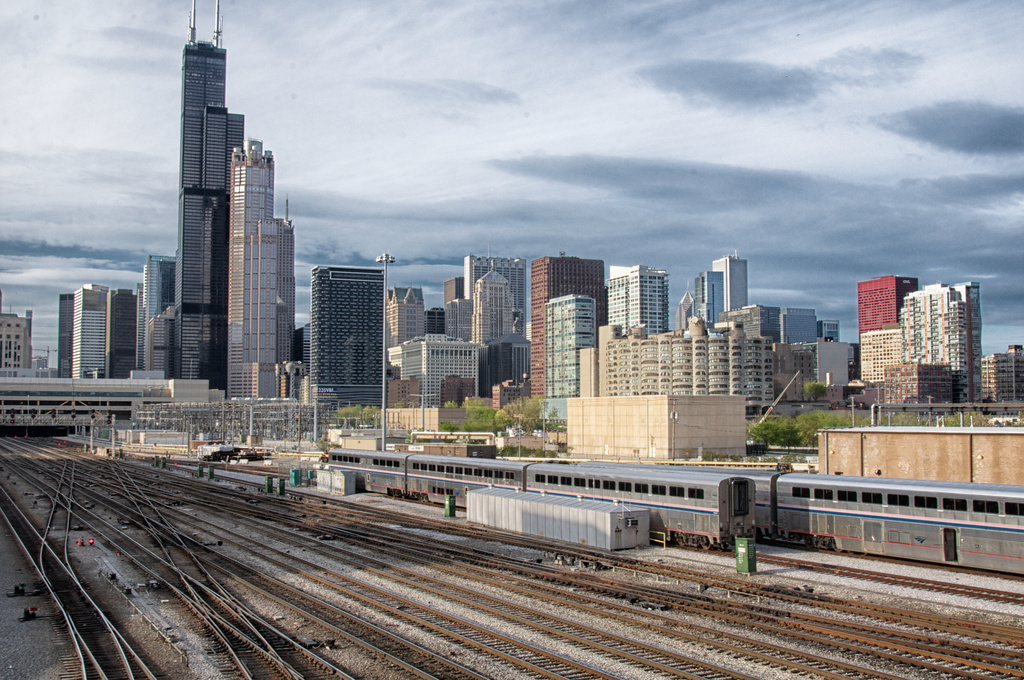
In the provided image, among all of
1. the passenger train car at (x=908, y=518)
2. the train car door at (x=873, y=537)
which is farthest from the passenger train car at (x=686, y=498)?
the train car door at (x=873, y=537)

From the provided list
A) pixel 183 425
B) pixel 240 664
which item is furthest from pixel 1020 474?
pixel 183 425

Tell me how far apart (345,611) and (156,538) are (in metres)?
21.0

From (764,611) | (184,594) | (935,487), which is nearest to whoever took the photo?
(764,611)

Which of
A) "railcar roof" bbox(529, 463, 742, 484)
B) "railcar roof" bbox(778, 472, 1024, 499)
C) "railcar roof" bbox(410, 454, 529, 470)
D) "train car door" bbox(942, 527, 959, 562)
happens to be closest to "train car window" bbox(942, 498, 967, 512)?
"railcar roof" bbox(778, 472, 1024, 499)

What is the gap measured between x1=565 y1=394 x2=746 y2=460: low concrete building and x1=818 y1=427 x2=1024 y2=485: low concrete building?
A: 69977 mm

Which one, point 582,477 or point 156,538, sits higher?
point 582,477

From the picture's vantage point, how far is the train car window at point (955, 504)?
107 feet

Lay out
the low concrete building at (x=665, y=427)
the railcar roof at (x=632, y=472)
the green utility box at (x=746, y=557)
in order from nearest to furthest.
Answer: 1. the green utility box at (x=746, y=557)
2. the railcar roof at (x=632, y=472)
3. the low concrete building at (x=665, y=427)

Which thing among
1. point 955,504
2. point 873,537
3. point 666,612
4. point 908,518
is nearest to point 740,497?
point 873,537

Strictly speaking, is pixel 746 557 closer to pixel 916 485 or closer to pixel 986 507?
pixel 916 485

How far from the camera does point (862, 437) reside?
52000 mm

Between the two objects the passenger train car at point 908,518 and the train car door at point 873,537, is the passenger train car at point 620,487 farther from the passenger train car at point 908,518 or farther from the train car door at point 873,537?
the train car door at point 873,537

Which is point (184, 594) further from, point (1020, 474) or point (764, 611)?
point (1020, 474)

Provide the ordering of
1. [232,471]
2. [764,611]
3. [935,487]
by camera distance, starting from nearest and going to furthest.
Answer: [764,611] → [935,487] → [232,471]
